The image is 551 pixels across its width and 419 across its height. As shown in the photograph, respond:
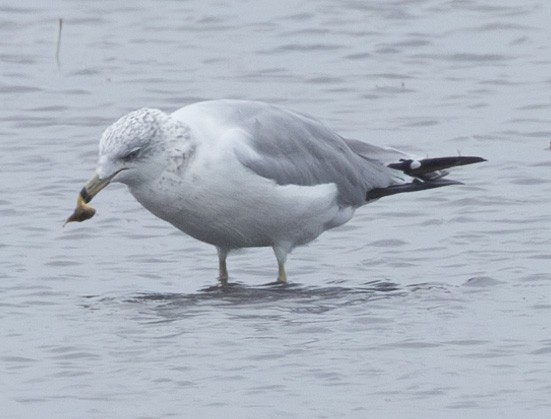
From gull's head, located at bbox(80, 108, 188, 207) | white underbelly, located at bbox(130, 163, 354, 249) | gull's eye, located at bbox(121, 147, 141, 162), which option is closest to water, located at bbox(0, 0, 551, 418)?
white underbelly, located at bbox(130, 163, 354, 249)

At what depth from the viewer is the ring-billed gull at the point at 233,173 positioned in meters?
10.3

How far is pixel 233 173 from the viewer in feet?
33.9

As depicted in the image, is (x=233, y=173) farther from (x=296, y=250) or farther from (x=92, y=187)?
(x=296, y=250)

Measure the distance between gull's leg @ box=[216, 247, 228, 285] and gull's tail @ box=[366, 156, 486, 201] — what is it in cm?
101

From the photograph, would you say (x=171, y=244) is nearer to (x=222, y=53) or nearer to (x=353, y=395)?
(x=353, y=395)

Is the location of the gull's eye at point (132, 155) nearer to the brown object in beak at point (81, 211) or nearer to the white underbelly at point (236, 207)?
the white underbelly at point (236, 207)

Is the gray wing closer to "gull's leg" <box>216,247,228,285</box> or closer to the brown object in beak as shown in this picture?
"gull's leg" <box>216,247,228,285</box>

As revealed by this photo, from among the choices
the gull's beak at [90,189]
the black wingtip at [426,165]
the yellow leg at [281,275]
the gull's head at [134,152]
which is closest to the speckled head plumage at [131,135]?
the gull's head at [134,152]

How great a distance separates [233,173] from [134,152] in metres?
0.52

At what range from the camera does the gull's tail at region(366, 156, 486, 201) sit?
1162cm

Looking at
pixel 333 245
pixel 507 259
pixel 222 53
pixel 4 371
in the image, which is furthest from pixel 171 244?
pixel 222 53

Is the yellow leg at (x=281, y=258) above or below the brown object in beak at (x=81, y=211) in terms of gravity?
below

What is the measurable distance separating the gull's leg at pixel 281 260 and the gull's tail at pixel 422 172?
796 mm

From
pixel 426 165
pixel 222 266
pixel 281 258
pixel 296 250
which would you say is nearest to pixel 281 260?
pixel 281 258
